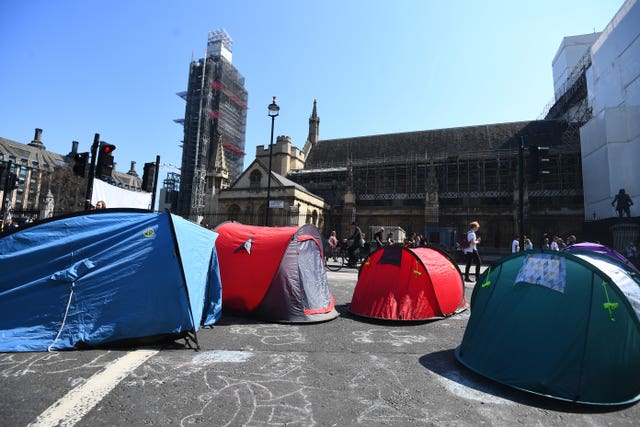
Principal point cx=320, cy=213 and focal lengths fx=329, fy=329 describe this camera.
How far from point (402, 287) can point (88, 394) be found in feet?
15.7

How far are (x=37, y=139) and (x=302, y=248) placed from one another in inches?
3976

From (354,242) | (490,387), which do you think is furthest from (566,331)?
(354,242)

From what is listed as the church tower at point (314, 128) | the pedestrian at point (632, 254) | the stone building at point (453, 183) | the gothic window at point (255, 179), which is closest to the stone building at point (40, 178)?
the gothic window at point (255, 179)

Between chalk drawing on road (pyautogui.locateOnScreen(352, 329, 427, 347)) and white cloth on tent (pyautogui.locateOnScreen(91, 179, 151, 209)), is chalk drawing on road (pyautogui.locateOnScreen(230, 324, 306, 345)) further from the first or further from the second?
white cloth on tent (pyautogui.locateOnScreen(91, 179, 151, 209))

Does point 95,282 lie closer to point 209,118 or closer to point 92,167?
point 92,167

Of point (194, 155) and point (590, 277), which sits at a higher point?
point (194, 155)

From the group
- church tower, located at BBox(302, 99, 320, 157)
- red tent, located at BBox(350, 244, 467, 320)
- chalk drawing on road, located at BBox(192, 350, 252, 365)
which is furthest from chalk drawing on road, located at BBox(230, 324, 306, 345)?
church tower, located at BBox(302, 99, 320, 157)

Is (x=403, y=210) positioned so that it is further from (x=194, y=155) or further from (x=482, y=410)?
(x=194, y=155)

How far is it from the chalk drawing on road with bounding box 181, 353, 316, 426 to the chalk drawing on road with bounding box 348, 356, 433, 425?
0.48 m

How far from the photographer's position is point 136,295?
424 centimetres

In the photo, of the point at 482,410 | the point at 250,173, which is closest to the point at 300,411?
the point at 482,410

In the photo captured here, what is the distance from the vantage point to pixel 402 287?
6.07 meters

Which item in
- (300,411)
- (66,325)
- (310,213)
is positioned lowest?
(300,411)

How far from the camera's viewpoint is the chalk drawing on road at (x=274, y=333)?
15.3ft
